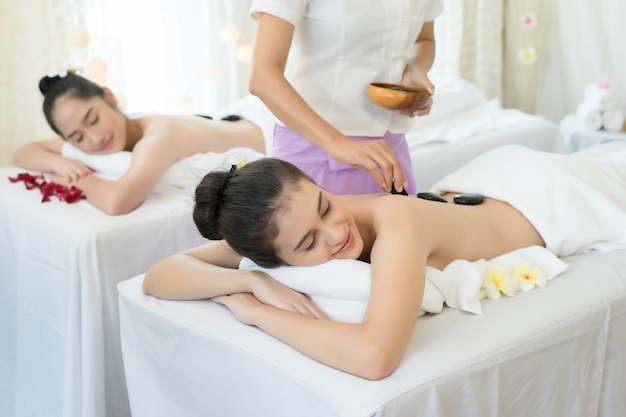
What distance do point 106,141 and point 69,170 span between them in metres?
0.14

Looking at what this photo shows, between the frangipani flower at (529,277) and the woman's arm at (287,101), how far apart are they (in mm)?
343

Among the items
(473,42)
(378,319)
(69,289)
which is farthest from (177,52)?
(378,319)

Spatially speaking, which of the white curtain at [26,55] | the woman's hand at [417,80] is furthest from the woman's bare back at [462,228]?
the white curtain at [26,55]

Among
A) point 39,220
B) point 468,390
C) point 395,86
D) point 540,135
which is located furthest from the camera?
point 540,135

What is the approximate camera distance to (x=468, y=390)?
1212mm

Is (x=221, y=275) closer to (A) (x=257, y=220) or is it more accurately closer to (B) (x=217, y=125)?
(A) (x=257, y=220)

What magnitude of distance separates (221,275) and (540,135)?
2035 mm

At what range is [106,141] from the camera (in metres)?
2.33

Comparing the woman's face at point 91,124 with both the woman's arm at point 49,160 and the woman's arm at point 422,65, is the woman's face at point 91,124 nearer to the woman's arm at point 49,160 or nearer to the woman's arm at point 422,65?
the woman's arm at point 49,160

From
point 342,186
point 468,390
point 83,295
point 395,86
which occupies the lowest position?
point 83,295

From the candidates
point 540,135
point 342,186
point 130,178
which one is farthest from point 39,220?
point 540,135

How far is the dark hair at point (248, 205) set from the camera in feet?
4.25

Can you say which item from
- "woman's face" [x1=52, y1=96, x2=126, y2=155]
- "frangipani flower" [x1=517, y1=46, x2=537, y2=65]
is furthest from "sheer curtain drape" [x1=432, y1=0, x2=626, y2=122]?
"woman's face" [x1=52, y1=96, x2=126, y2=155]

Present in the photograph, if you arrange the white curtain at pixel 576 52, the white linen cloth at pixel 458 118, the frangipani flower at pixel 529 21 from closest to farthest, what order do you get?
the white linen cloth at pixel 458 118
the white curtain at pixel 576 52
the frangipani flower at pixel 529 21
